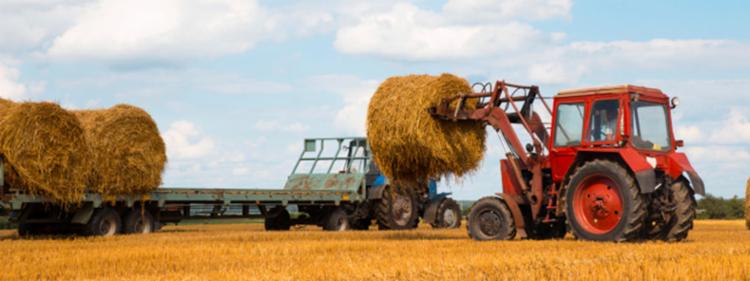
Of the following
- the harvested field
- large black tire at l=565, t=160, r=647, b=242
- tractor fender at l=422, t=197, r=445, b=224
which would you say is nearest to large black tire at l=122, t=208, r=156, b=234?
the harvested field

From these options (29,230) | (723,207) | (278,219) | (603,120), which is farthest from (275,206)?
(723,207)

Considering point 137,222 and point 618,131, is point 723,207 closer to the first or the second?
point 137,222

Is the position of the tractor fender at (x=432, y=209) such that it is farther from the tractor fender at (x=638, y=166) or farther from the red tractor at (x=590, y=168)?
the tractor fender at (x=638, y=166)

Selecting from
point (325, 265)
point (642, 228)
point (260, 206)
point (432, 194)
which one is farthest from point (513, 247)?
point (432, 194)

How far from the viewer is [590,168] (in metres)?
13.6

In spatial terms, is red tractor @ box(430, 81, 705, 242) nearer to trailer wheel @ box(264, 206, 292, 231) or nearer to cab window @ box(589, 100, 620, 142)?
cab window @ box(589, 100, 620, 142)

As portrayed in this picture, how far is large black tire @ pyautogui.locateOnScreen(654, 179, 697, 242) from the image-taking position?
13.6 meters

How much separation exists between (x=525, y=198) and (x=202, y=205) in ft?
28.0

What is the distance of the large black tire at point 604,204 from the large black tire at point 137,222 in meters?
9.29

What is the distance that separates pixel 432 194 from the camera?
977 inches

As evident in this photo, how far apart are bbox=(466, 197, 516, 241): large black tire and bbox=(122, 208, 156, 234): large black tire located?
293 inches

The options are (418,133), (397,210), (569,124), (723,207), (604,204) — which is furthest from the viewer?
(723,207)

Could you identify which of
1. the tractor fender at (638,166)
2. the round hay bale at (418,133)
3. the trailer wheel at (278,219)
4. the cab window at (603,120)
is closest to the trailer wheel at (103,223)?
the trailer wheel at (278,219)

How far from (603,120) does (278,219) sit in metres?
11.3
